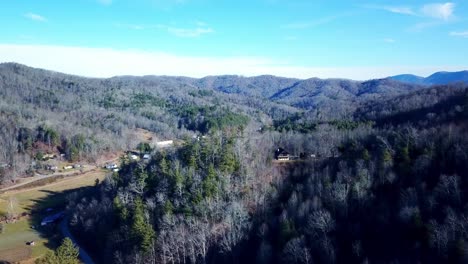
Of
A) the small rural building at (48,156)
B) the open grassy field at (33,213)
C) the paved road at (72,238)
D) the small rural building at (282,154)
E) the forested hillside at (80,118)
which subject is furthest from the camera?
the forested hillside at (80,118)

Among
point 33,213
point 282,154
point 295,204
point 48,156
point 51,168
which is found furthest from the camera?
point 48,156

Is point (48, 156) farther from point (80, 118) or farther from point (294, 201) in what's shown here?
point (294, 201)

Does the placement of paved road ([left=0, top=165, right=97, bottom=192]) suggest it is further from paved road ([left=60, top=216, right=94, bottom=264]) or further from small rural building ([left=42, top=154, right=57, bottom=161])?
paved road ([left=60, top=216, right=94, bottom=264])

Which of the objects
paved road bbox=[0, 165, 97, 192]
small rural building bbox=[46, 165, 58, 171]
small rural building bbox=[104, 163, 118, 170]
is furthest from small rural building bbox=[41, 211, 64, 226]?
small rural building bbox=[46, 165, 58, 171]

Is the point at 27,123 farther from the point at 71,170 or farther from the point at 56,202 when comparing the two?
the point at 56,202

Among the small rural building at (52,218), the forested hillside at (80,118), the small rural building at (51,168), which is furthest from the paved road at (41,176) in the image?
the small rural building at (52,218)

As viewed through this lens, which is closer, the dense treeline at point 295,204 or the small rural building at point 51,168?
the dense treeline at point 295,204

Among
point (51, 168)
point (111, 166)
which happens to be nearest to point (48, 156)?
point (51, 168)

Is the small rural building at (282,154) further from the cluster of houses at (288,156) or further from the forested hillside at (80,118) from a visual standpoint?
the forested hillside at (80,118)
